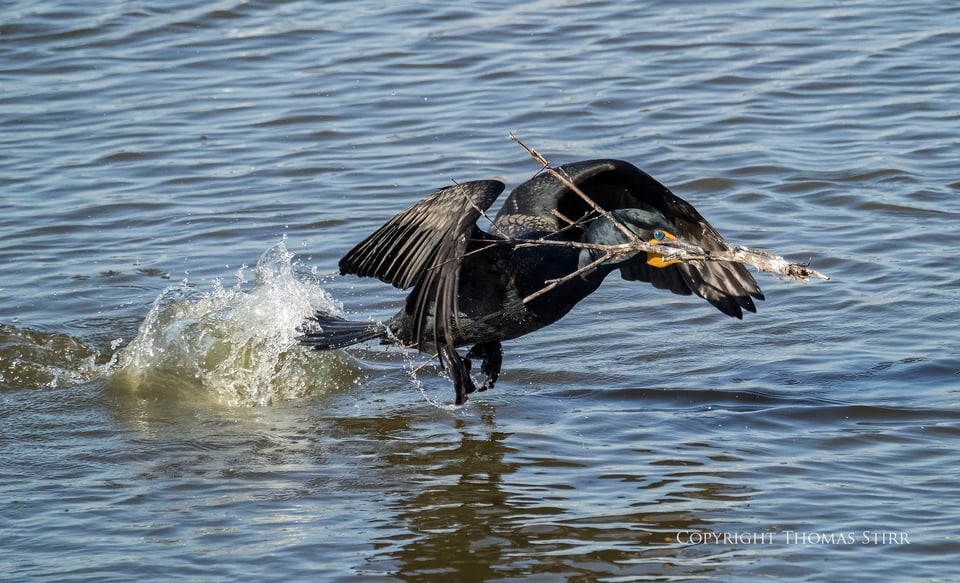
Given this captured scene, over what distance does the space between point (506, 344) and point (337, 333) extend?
1139 millimetres

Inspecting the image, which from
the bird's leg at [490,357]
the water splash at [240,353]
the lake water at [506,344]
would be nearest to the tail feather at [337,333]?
the water splash at [240,353]

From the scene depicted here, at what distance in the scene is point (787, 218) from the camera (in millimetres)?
7277

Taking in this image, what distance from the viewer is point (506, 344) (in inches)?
245

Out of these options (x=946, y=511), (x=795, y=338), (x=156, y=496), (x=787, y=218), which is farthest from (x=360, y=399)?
(x=787, y=218)

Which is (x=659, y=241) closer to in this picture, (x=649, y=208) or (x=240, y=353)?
(x=649, y=208)

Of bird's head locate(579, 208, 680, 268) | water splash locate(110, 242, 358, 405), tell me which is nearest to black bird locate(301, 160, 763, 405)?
bird's head locate(579, 208, 680, 268)

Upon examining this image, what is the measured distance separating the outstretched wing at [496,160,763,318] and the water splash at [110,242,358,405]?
3.74 feet

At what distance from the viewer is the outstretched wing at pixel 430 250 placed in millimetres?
4367

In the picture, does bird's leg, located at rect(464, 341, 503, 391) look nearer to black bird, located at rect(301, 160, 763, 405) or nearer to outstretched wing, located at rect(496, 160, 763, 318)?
black bird, located at rect(301, 160, 763, 405)

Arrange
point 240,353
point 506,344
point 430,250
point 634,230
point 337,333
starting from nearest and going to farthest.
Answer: point 430,250 < point 634,230 < point 337,333 < point 240,353 < point 506,344

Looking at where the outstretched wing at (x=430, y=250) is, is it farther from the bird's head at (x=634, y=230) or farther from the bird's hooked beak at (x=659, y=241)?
the bird's hooked beak at (x=659, y=241)

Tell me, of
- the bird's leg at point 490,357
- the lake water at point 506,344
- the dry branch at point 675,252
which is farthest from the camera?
the bird's leg at point 490,357

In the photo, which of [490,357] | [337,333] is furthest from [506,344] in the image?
[337,333]

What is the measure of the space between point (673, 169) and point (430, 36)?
3831mm
